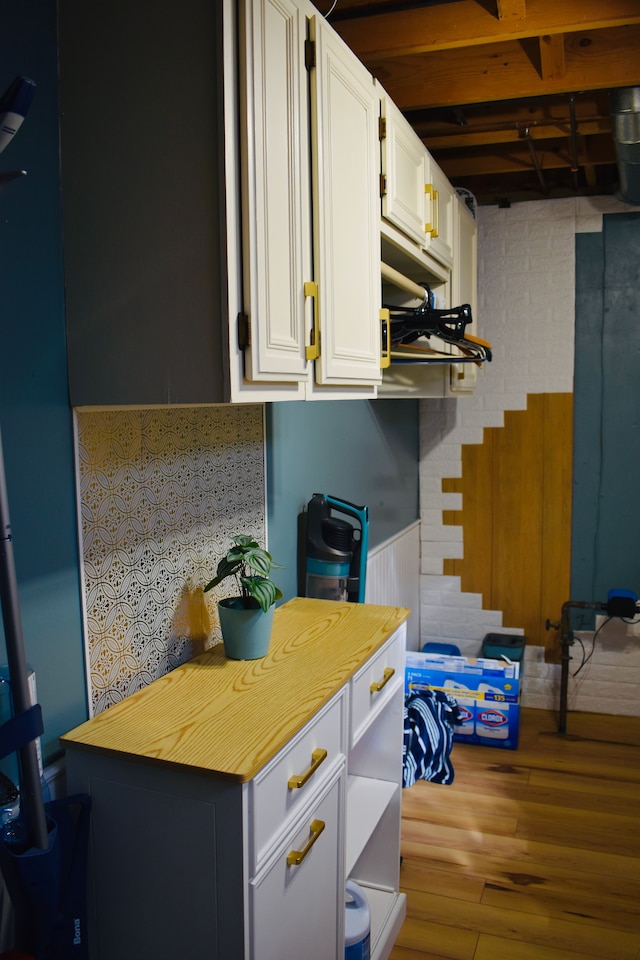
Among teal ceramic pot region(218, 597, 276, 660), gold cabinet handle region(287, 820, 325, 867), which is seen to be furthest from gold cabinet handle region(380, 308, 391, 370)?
gold cabinet handle region(287, 820, 325, 867)

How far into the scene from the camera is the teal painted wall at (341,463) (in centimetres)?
230

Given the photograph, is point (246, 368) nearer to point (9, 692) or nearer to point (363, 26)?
point (9, 692)

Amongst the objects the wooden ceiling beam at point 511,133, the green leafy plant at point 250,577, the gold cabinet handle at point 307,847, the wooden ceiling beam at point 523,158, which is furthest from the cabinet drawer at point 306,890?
the wooden ceiling beam at point 523,158

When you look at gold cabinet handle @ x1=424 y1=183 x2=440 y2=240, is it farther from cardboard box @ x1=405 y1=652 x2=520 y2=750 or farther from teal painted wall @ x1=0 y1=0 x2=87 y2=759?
cardboard box @ x1=405 y1=652 x2=520 y2=750

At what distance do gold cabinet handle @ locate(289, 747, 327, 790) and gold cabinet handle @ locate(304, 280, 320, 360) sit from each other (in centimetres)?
77

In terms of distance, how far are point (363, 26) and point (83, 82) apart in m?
1.22

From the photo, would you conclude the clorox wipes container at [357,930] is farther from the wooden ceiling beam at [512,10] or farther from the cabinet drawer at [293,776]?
the wooden ceiling beam at [512,10]

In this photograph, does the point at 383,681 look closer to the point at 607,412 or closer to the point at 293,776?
the point at 293,776

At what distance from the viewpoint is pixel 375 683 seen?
1915mm

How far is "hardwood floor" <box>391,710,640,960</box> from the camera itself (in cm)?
221

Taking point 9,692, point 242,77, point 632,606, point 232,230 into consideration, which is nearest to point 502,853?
point 632,606

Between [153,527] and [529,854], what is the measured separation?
6.02ft

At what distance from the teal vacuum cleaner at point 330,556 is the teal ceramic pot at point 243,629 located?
667 mm

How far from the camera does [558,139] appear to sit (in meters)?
3.26
